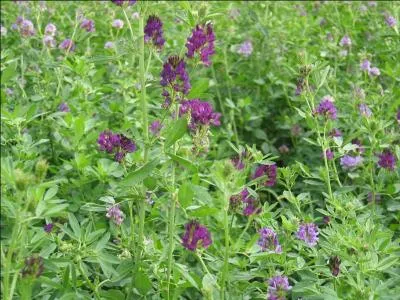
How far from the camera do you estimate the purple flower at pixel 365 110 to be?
272 cm

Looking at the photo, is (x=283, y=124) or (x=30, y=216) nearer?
(x=30, y=216)

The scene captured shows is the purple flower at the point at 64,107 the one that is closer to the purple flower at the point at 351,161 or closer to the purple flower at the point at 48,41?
the purple flower at the point at 48,41

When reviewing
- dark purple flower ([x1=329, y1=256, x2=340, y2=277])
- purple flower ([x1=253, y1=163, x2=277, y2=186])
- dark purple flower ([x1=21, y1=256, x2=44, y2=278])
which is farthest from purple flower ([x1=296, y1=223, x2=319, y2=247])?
dark purple flower ([x1=21, y1=256, x2=44, y2=278])

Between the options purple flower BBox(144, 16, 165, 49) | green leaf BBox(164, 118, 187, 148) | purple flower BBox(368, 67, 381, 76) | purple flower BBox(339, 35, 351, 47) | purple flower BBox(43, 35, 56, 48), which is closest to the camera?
green leaf BBox(164, 118, 187, 148)

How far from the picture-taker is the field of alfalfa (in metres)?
1.97

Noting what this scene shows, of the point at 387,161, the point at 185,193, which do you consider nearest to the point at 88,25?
the point at 387,161

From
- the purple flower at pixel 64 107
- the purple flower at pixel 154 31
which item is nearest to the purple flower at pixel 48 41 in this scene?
the purple flower at pixel 64 107

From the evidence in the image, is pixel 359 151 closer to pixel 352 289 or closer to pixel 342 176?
pixel 342 176

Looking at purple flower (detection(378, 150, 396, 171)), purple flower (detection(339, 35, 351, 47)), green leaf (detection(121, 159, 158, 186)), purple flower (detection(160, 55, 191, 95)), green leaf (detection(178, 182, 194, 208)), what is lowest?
purple flower (detection(339, 35, 351, 47))

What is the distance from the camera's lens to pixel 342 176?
3391 millimetres

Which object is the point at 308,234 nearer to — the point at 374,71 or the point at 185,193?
the point at 185,193

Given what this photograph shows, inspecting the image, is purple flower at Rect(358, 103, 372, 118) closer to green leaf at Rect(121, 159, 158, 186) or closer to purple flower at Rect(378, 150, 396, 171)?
purple flower at Rect(378, 150, 396, 171)

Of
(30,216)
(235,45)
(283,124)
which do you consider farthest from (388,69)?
(30,216)

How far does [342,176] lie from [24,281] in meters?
2.08
